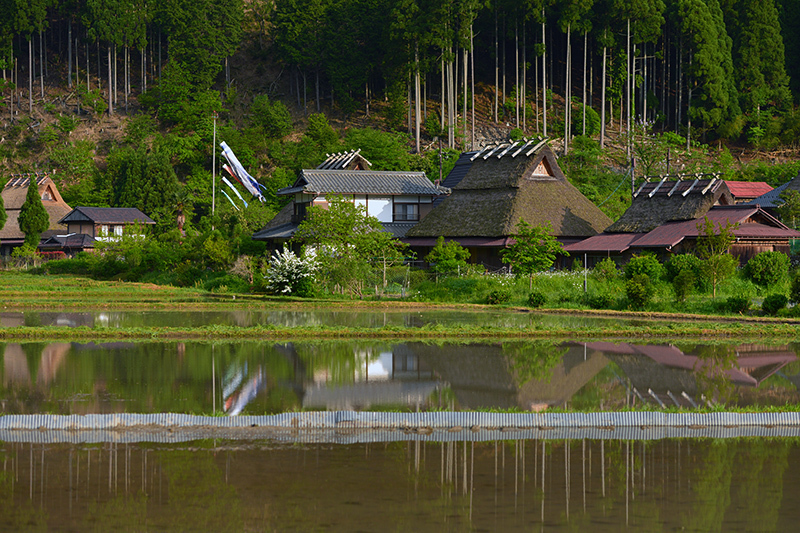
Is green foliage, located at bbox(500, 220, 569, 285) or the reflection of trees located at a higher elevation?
green foliage, located at bbox(500, 220, 569, 285)

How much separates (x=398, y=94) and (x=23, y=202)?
1175 inches

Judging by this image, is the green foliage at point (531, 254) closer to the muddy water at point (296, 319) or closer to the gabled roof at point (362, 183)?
the muddy water at point (296, 319)

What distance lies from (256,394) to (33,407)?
3.25m

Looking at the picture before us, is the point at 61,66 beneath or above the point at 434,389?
above

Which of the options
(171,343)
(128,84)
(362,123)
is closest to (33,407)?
(171,343)

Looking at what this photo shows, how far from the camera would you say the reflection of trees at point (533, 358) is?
51.8ft

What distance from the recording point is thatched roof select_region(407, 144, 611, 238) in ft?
140

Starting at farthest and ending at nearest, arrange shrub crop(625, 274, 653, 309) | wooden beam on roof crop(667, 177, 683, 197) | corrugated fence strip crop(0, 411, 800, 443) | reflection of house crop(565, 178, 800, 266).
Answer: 1. wooden beam on roof crop(667, 177, 683, 197)
2. reflection of house crop(565, 178, 800, 266)
3. shrub crop(625, 274, 653, 309)
4. corrugated fence strip crop(0, 411, 800, 443)

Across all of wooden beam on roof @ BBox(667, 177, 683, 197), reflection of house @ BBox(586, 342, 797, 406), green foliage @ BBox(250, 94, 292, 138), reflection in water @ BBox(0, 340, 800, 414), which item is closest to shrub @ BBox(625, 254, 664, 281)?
wooden beam on roof @ BBox(667, 177, 683, 197)

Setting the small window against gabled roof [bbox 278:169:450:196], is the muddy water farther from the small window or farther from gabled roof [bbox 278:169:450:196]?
the small window

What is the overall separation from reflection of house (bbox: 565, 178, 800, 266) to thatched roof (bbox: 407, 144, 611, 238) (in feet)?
8.68

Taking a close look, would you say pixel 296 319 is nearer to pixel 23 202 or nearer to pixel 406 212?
pixel 406 212

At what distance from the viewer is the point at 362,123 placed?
75.3 m

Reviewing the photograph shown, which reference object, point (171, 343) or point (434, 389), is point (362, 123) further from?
point (434, 389)
